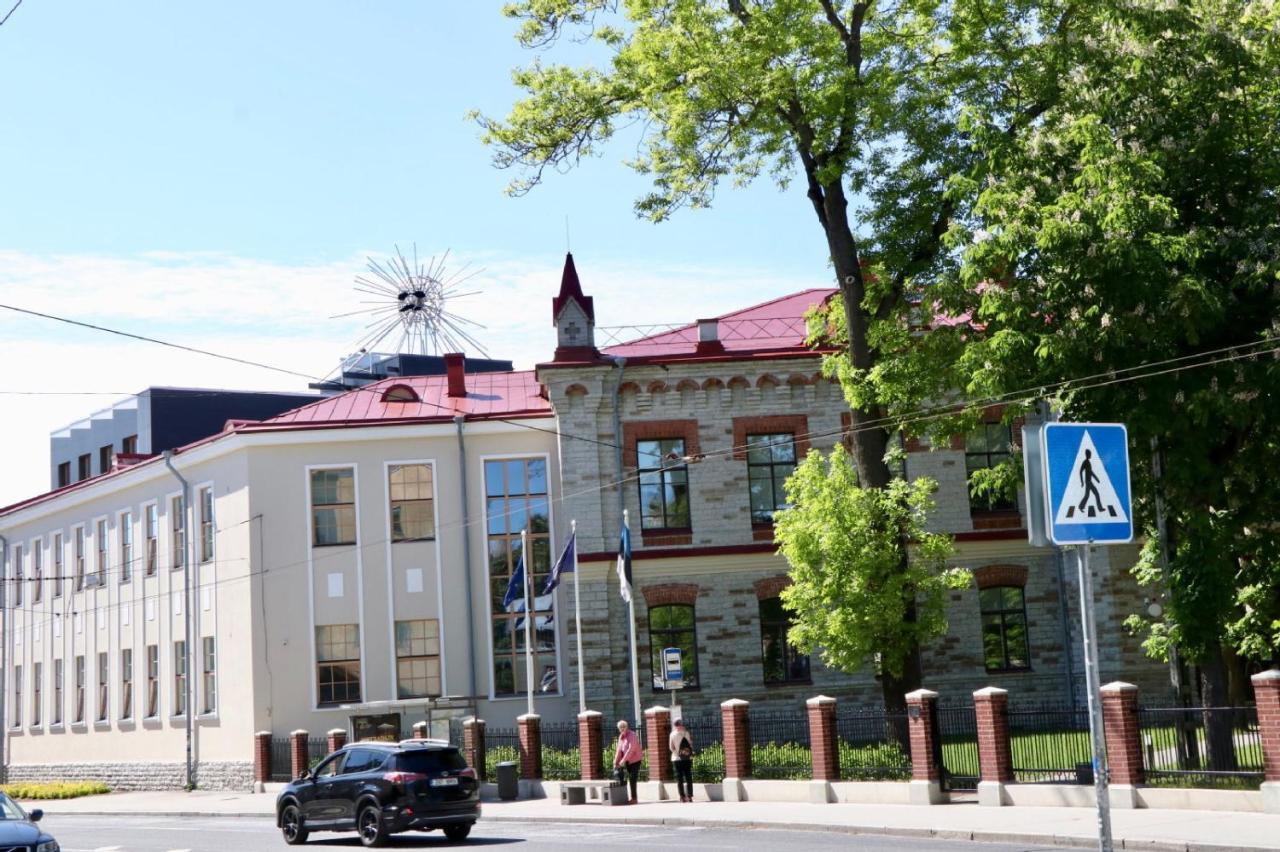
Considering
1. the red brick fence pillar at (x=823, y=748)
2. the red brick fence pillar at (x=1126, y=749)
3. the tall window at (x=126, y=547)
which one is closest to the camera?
the red brick fence pillar at (x=1126, y=749)

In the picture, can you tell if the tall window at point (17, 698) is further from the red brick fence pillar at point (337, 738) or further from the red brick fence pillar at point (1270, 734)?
the red brick fence pillar at point (1270, 734)

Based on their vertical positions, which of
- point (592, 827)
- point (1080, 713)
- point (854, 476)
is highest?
point (854, 476)

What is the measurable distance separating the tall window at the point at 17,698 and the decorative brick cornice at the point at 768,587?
28969 mm

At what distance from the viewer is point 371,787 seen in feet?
72.2

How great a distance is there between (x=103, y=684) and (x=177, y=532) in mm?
6862

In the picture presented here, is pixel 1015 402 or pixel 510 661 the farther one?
pixel 510 661

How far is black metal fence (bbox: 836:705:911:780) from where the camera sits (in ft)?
81.9

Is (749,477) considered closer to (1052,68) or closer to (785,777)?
(785,777)

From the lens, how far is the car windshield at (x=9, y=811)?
60.2 feet

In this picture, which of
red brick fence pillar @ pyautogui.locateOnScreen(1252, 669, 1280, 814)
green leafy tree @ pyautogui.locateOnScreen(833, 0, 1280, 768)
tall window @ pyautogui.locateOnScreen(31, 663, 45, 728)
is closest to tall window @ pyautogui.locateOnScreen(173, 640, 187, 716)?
tall window @ pyautogui.locateOnScreen(31, 663, 45, 728)

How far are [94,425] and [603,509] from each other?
31.1 meters

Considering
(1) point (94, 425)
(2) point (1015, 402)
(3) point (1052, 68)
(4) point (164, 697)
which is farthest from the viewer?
(1) point (94, 425)

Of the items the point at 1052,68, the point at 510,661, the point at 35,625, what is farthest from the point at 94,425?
the point at 1052,68

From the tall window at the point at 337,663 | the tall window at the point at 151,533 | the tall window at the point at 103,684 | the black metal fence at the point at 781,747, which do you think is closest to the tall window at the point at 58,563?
the tall window at the point at 103,684
